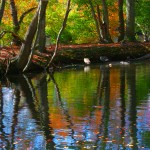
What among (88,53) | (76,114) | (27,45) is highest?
(27,45)

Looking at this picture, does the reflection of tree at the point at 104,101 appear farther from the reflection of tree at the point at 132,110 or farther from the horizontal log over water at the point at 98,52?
the horizontal log over water at the point at 98,52

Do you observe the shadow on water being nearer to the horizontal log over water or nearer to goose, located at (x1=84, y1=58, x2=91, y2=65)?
the horizontal log over water

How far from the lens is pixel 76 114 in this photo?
11.5 metres

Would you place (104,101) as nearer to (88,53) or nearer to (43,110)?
(43,110)

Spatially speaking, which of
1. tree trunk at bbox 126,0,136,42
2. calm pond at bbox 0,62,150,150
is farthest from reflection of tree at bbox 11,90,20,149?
tree trunk at bbox 126,0,136,42

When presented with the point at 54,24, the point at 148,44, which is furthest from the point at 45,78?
the point at 54,24

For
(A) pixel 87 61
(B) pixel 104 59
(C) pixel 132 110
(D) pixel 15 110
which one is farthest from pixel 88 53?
(C) pixel 132 110

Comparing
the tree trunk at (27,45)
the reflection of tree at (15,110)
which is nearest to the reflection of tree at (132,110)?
the reflection of tree at (15,110)

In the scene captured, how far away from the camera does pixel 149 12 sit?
139ft

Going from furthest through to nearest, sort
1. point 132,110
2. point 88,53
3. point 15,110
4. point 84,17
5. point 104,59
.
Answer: point 84,17, point 104,59, point 88,53, point 15,110, point 132,110

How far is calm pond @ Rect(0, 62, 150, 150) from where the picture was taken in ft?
28.5

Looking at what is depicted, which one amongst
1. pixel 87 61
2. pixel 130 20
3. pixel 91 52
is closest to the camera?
pixel 87 61

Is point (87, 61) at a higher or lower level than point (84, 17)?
lower

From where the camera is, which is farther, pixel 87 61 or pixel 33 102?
pixel 87 61
